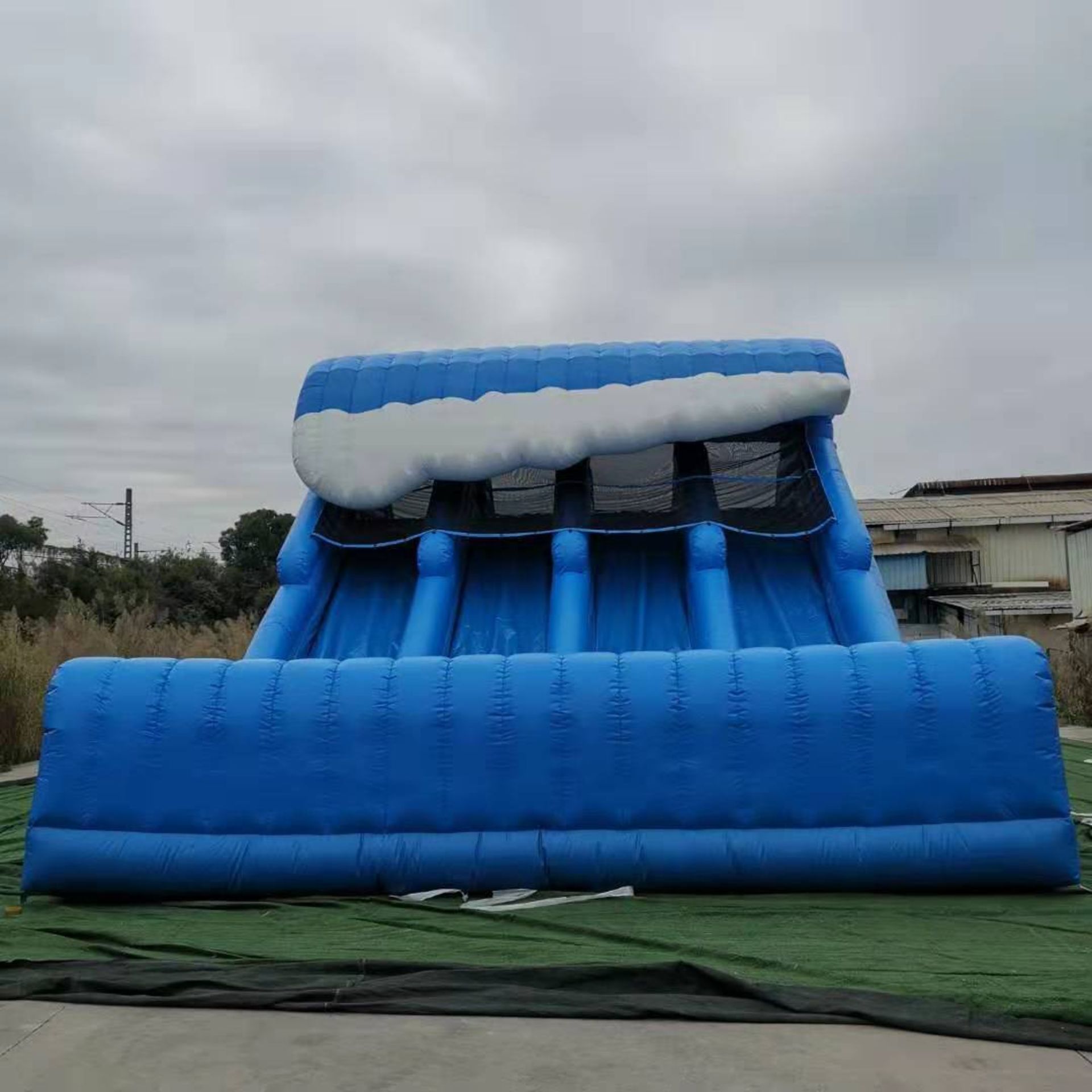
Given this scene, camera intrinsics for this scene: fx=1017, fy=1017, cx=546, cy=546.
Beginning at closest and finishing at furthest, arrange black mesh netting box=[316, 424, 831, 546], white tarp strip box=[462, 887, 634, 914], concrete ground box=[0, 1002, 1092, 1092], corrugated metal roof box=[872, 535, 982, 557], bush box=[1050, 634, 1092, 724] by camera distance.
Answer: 1. concrete ground box=[0, 1002, 1092, 1092]
2. white tarp strip box=[462, 887, 634, 914]
3. black mesh netting box=[316, 424, 831, 546]
4. bush box=[1050, 634, 1092, 724]
5. corrugated metal roof box=[872, 535, 982, 557]

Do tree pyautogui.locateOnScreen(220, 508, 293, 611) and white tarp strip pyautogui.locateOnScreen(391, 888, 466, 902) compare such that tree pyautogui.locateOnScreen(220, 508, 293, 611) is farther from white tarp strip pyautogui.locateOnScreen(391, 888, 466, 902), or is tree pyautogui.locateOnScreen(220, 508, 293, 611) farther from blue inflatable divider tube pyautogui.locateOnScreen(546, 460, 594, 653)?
white tarp strip pyautogui.locateOnScreen(391, 888, 466, 902)

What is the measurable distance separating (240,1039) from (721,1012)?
114 cm

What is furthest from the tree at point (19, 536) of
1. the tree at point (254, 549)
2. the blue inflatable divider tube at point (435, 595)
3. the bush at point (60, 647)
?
the blue inflatable divider tube at point (435, 595)

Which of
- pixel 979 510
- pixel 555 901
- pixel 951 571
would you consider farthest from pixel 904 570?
pixel 555 901

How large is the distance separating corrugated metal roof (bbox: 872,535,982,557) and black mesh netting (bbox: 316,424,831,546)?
13019mm

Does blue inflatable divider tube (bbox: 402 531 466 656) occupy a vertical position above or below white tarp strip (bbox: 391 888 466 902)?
above

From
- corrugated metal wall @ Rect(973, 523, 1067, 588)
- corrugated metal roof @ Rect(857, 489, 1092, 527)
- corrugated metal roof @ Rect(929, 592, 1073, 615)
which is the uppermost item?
corrugated metal roof @ Rect(857, 489, 1092, 527)

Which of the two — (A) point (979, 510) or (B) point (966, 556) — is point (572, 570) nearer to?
(B) point (966, 556)

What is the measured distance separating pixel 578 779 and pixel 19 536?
86.1ft

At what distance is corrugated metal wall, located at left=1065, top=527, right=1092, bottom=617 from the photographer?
12539mm

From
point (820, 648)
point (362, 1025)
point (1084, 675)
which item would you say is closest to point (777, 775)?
point (820, 648)

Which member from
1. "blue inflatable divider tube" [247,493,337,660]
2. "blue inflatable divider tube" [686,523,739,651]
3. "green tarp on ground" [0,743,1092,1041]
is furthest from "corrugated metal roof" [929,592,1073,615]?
"green tarp on ground" [0,743,1092,1041]

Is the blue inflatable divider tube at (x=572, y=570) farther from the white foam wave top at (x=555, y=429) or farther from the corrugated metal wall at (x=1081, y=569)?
the corrugated metal wall at (x=1081, y=569)

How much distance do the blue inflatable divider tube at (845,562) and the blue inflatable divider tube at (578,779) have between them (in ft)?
4.90
